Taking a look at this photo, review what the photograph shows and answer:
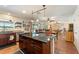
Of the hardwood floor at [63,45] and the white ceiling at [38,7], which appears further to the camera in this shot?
the hardwood floor at [63,45]

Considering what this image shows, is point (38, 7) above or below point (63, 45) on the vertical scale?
above

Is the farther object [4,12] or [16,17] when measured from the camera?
[16,17]

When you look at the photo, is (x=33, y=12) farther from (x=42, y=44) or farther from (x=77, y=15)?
(x=77, y=15)

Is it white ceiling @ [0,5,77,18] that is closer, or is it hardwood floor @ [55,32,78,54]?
white ceiling @ [0,5,77,18]

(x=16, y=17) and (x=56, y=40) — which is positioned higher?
(x=16, y=17)

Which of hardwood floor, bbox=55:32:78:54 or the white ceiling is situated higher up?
the white ceiling

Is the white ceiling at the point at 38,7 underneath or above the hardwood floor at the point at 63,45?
above

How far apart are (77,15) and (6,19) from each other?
1620 mm

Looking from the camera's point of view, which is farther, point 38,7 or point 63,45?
point 63,45
